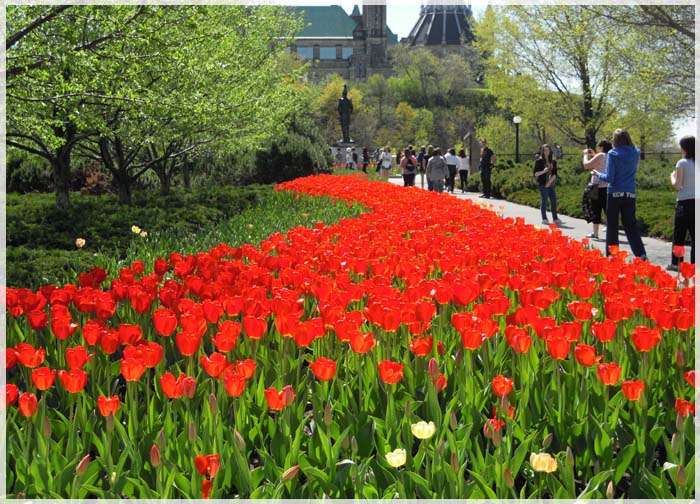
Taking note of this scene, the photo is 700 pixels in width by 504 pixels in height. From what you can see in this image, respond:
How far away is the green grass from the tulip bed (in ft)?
8.56

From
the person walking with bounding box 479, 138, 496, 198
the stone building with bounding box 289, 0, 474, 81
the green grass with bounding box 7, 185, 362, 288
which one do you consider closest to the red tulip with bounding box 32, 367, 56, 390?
the green grass with bounding box 7, 185, 362, 288

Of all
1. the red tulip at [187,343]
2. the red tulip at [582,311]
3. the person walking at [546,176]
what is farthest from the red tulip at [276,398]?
the person walking at [546,176]

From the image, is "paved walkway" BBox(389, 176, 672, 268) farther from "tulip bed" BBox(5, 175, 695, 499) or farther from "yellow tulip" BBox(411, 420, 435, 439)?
"yellow tulip" BBox(411, 420, 435, 439)

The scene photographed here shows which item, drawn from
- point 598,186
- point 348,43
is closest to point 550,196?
point 598,186

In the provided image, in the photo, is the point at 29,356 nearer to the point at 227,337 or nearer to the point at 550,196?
the point at 227,337

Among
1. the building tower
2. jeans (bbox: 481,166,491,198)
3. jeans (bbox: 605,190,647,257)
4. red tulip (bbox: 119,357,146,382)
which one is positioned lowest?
jeans (bbox: 481,166,491,198)

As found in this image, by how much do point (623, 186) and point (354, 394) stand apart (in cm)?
747

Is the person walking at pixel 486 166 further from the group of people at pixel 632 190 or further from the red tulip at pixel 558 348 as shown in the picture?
the red tulip at pixel 558 348

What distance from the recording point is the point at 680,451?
255 centimetres

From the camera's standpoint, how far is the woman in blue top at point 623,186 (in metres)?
9.66

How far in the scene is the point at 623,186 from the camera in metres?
9.82

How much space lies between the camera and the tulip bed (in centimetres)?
249

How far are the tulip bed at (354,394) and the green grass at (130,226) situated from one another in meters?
2.61

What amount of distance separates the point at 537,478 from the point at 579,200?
1715 cm
